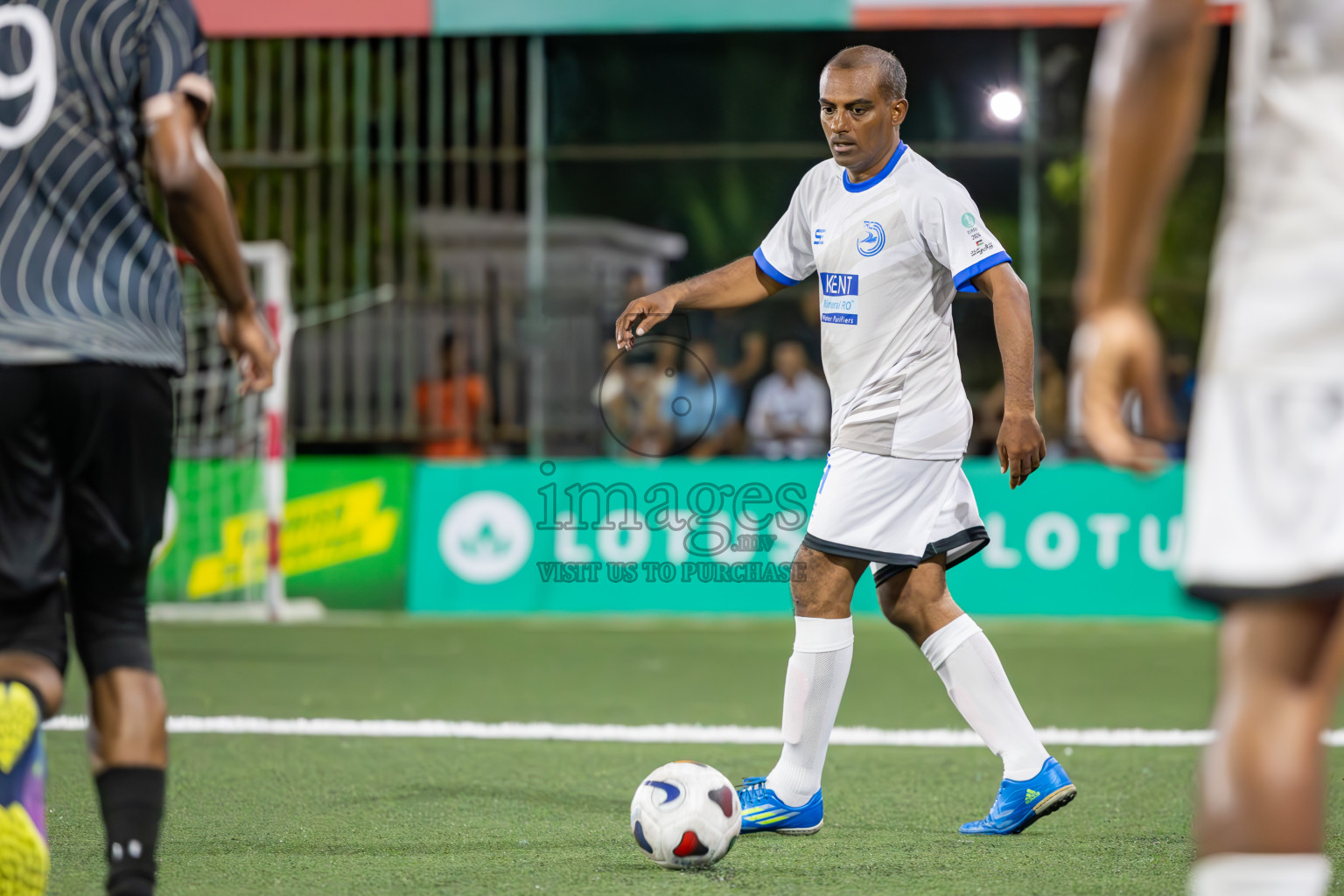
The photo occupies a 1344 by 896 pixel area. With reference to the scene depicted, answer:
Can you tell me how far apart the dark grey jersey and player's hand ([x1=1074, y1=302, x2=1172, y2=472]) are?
1.67 m

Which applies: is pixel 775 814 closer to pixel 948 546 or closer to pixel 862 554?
pixel 862 554

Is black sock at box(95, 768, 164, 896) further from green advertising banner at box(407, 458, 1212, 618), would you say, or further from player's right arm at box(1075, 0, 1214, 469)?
green advertising banner at box(407, 458, 1212, 618)

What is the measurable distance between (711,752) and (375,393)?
9502 millimetres

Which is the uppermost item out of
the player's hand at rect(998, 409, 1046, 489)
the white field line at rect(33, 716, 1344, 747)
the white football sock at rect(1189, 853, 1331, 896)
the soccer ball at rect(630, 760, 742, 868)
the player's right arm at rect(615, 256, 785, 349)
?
the player's right arm at rect(615, 256, 785, 349)

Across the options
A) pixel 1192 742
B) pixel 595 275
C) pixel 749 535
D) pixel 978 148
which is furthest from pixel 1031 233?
pixel 1192 742

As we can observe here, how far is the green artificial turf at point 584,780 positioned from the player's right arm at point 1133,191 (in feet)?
6.89

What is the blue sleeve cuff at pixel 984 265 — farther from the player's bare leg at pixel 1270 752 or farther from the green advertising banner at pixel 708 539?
the green advertising banner at pixel 708 539

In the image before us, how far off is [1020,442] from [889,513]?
17.3 inches

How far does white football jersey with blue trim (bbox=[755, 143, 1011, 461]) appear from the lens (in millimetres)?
4750

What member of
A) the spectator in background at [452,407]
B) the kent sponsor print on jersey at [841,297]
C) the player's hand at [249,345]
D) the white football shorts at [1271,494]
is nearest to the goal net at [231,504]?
the spectator in background at [452,407]

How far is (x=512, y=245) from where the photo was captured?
53.4ft

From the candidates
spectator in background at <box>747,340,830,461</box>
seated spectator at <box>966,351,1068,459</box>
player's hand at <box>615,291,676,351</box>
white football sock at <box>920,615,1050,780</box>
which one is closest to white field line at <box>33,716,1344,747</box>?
white football sock at <box>920,615,1050,780</box>

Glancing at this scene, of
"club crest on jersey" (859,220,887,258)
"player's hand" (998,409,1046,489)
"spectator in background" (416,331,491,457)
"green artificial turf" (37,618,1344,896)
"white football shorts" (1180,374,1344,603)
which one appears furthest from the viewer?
"spectator in background" (416,331,491,457)

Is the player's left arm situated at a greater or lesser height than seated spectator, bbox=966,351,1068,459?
greater
